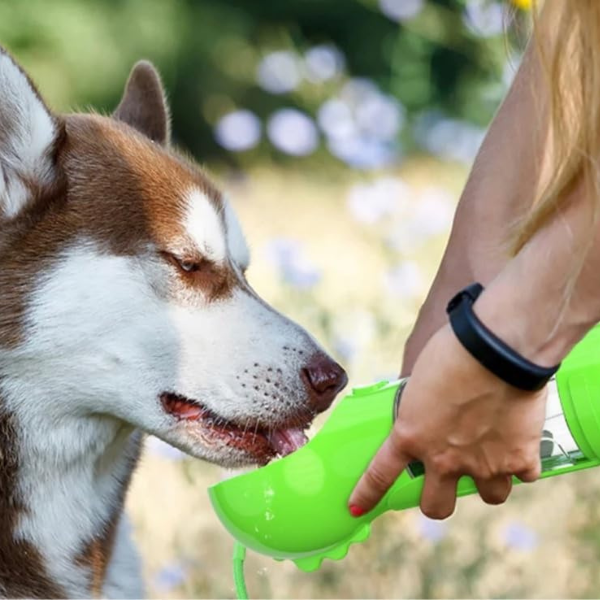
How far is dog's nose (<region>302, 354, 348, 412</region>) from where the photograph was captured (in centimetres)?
288

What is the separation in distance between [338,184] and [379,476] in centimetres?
613

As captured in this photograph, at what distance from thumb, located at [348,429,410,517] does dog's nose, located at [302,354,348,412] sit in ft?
1.65

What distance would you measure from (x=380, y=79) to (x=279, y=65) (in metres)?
4.54

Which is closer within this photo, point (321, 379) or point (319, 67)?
point (321, 379)

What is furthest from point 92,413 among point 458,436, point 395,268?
point 395,268

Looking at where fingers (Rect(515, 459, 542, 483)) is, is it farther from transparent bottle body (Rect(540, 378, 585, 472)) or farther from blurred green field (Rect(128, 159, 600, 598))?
blurred green field (Rect(128, 159, 600, 598))

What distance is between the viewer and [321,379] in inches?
114

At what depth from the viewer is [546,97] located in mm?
2578

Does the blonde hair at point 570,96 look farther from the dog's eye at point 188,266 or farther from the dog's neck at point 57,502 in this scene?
the dog's neck at point 57,502

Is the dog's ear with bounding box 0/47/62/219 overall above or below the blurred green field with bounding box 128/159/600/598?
above

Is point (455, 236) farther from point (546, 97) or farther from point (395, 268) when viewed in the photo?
point (395, 268)

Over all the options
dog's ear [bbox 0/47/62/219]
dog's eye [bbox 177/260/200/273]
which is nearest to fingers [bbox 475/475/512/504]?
dog's eye [bbox 177/260/200/273]

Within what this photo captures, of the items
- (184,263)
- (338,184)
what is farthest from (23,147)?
(338,184)

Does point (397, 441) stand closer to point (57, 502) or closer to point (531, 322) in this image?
point (531, 322)
